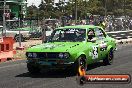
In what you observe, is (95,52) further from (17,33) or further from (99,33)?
(17,33)

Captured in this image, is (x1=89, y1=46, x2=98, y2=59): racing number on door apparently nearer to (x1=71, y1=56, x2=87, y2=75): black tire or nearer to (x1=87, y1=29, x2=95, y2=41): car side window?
(x1=87, y1=29, x2=95, y2=41): car side window

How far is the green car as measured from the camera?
37.5 feet

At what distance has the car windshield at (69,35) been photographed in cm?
1267

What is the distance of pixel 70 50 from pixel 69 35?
4.90ft

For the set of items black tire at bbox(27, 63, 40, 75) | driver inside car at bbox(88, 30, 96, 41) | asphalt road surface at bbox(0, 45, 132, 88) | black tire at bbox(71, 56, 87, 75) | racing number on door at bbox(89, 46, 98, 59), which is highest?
driver inside car at bbox(88, 30, 96, 41)

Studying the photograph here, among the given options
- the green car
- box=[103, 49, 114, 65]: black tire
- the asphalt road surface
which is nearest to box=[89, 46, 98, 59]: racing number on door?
the green car

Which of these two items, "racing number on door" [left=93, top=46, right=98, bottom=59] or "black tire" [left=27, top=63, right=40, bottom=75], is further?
"racing number on door" [left=93, top=46, right=98, bottom=59]

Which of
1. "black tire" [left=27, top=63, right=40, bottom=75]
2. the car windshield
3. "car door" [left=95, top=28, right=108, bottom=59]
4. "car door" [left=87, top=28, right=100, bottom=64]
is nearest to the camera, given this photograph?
"black tire" [left=27, top=63, right=40, bottom=75]

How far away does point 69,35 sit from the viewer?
12859 mm

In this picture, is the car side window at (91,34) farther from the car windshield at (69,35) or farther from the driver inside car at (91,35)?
the car windshield at (69,35)

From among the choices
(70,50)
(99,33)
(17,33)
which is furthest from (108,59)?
(17,33)

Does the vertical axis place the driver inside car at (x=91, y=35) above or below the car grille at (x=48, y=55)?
above

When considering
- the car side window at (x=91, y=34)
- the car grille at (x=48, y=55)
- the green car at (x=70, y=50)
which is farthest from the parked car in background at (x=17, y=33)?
the car grille at (x=48, y=55)

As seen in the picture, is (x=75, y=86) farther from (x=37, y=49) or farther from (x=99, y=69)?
(x=99, y=69)
